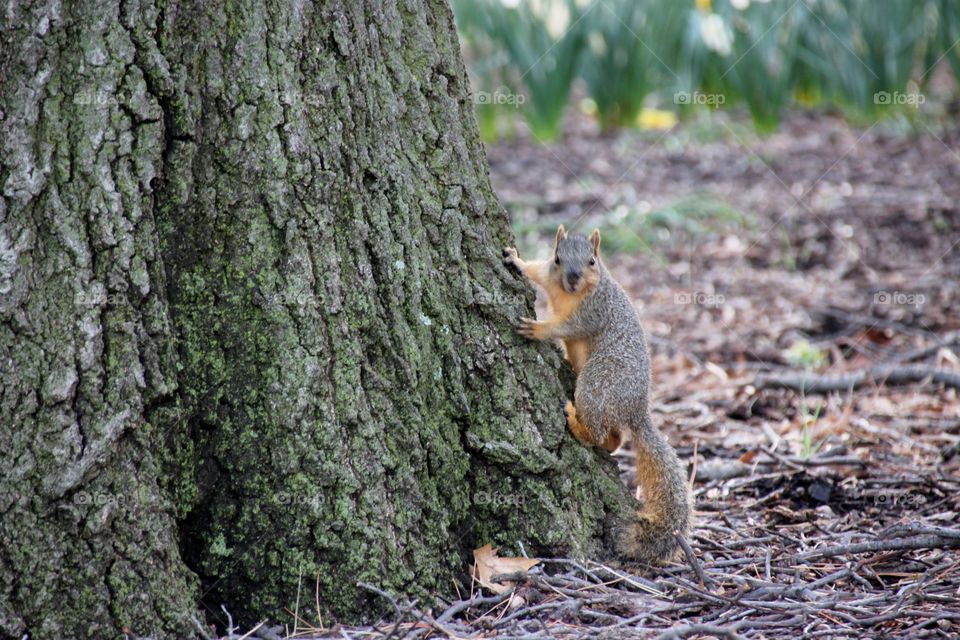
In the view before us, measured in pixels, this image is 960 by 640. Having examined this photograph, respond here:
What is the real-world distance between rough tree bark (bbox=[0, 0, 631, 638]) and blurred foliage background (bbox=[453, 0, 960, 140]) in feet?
19.3

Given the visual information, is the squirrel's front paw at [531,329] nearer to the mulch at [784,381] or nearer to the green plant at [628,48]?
the mulch at [784,381]

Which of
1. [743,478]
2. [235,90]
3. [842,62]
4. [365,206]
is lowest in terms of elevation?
[743,478]

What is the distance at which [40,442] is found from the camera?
2.17 m

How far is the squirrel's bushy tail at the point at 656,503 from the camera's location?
2828mm

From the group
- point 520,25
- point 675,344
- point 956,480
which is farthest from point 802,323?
point 520,25

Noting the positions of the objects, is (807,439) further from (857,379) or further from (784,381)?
(857,379)

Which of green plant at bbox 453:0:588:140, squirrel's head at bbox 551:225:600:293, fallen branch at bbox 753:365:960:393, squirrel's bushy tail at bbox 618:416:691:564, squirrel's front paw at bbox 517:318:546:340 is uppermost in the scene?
green plant at bbox 453:0:588:140

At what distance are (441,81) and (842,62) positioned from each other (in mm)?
6631

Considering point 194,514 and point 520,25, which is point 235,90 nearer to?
point 194,514

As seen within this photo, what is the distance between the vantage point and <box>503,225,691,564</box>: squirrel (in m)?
2.87

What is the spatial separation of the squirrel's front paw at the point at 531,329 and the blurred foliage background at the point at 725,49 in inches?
224

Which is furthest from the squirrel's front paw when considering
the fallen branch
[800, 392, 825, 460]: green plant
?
the fallen branch

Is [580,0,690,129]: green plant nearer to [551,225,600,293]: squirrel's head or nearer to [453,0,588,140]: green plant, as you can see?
[453,0,588,140]: green plant

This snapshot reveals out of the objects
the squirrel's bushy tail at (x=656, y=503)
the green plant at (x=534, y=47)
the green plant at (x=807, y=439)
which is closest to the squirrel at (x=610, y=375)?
the squirrel's bushy tail at (x=656, y=503)
